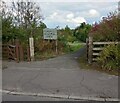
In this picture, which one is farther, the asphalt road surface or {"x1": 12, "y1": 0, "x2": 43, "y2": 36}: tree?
{"x1": 12, "y1": 0, "x2": 43, "y2": 36}: tree

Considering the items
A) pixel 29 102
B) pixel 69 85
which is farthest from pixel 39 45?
pixel 29 102

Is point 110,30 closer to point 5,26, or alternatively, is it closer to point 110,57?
point 110,57

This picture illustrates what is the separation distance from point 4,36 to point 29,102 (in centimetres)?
1015

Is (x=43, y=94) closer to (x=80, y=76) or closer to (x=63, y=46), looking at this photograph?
(x=80, y=76)

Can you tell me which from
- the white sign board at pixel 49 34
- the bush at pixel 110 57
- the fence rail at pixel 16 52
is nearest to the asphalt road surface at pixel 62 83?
the bush at pixel 110 57

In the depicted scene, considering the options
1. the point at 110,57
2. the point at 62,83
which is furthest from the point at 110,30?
the point at 62,83

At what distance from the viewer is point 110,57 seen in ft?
34.4

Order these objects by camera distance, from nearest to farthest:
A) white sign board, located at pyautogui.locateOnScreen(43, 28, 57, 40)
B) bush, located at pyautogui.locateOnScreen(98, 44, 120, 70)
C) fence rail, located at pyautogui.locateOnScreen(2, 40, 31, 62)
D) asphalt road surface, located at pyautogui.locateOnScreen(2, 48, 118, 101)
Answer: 1. asphalt road surface, located at pyautogui.locateOnScreen(2, 48, 118, 101)
2. bush, located at pyautogui.locateOnScreen(98, 44, 120, 70)
3. fence rail, located at pyautogui.locateOnScreen(2, 40, 31, 62)
4. white sign board, located at pyautogui.locateOnScreen(43, 28, 57, 40)

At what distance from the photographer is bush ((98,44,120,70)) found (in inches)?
395

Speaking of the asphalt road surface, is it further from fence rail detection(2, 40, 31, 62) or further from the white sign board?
the white sign board

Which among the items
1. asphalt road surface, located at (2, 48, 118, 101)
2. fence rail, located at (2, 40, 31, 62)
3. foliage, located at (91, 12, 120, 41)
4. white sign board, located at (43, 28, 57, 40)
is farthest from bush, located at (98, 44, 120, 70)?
white sign board, located at (43, 28, 57, 40)

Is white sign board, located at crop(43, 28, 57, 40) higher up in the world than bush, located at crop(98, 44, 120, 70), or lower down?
higher up

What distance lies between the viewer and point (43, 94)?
22.9 feet

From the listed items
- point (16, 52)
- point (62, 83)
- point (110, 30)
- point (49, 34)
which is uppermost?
point (110, 30)
